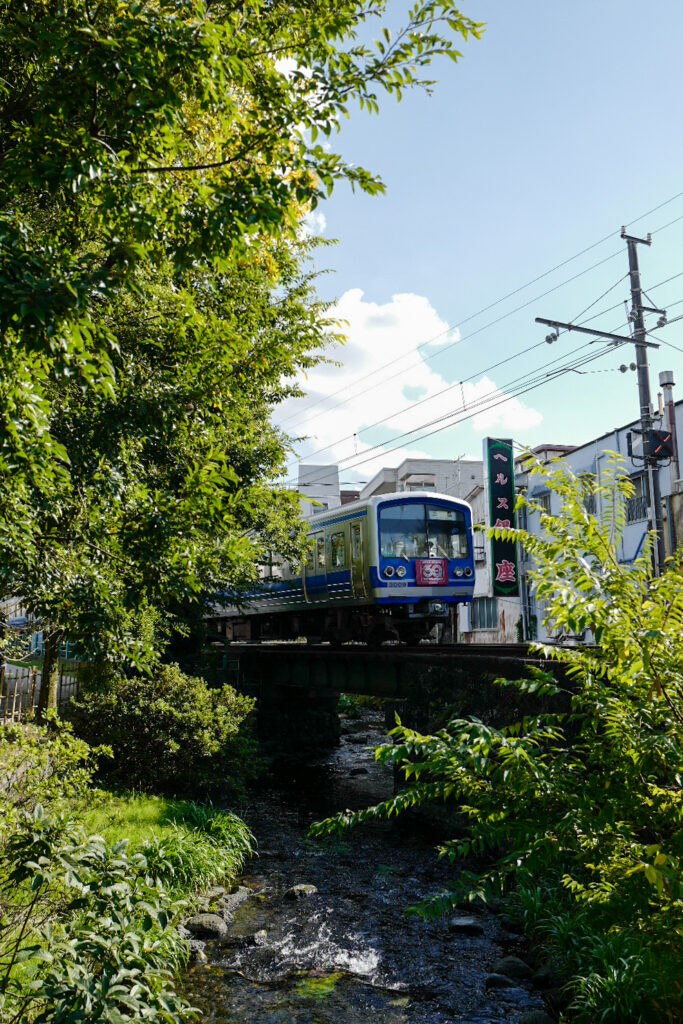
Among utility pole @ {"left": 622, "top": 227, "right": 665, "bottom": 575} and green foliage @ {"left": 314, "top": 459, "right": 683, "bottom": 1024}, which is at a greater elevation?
utility pole @ {"left": 622, "top": 227, "right": 665, "bottom": 575}

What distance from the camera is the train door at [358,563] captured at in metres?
16.5

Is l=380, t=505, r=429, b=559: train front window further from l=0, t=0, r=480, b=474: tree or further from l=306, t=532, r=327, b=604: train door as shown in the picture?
l=0, t=0, r=480, b=474: tree

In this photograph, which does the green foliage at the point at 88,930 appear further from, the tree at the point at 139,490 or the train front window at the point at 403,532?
the train front window at the point at 403,532

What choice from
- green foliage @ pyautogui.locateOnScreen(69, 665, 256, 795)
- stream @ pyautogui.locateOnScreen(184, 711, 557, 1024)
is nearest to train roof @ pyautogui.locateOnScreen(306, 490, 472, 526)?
green foliage @ pyautogui.locateOnScreen(69, 665, 256, 795)

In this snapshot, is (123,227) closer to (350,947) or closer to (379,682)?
(350,947)

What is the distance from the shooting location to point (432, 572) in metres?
16.6

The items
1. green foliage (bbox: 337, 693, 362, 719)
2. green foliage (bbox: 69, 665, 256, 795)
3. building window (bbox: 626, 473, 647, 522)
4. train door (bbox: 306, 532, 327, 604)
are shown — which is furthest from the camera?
green foliage (bbox: 337, 693, 362, 719)

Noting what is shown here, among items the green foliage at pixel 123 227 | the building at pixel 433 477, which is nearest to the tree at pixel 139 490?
the green foliage at pixel 123 227

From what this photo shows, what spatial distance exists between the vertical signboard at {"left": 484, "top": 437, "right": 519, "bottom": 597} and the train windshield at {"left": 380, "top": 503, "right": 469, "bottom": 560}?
98.3 inches

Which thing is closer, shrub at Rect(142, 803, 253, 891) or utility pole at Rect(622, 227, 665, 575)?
shrub at Rect(142, 803, 253, 891)

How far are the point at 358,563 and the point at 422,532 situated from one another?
1655 millimetres

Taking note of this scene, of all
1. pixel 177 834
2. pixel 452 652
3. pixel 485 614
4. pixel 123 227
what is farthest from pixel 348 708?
pixel 123 227

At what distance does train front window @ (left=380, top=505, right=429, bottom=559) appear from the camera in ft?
53.9

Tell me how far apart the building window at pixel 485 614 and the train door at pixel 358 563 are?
1597 cm
